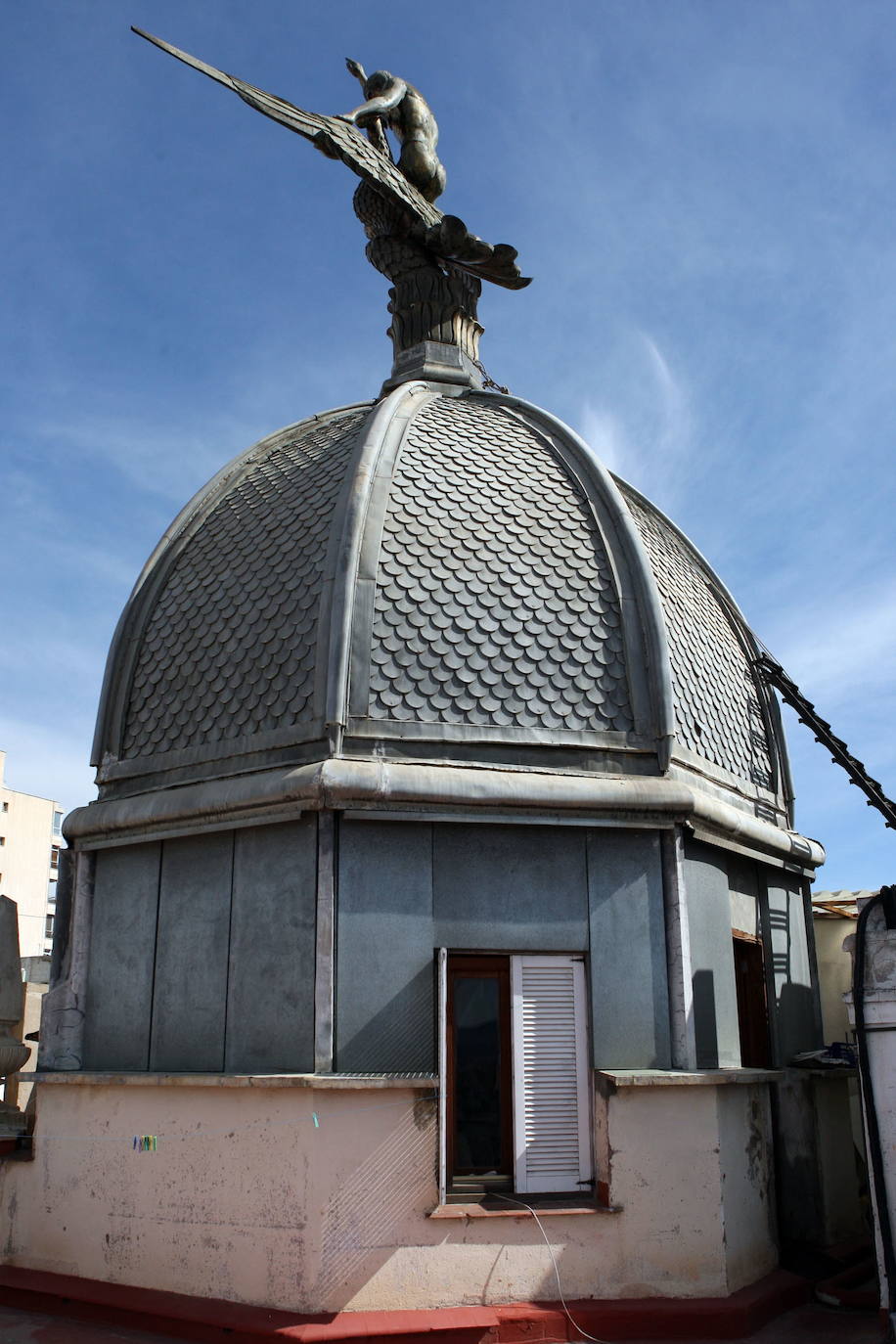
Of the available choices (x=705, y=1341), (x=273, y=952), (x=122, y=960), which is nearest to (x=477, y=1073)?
(x=273, y=952)

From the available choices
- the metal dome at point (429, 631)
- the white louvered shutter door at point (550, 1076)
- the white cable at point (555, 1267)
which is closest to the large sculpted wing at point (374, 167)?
the metal dome at point (429, 631)

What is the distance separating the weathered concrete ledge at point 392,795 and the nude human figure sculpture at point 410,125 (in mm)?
11192

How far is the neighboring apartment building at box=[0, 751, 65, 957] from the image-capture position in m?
52.8

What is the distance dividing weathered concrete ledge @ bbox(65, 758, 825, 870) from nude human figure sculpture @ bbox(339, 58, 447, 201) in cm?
1119

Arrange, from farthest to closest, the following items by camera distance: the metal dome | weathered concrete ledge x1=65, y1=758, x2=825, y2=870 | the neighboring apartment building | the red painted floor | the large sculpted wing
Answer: the neighboring apartment building, the large sculpted wing, the metal dome, weathered concrete ledge x1=65, y1=758, x2=825, y2=870, the red painted floor

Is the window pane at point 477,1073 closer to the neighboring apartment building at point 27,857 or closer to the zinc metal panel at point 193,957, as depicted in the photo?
the zinc metal panel at point 193,957

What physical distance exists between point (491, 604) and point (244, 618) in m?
2.67

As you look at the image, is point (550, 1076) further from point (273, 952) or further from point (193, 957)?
point (193, 957)

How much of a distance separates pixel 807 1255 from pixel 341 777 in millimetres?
6729

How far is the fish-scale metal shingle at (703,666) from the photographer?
1309 cm

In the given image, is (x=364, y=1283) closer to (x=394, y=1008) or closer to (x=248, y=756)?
(x=394, y=1008)

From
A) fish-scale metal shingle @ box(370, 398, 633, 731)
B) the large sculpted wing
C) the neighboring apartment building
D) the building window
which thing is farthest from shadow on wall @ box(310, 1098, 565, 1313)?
the neighboring apartment building

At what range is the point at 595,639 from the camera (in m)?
12.4

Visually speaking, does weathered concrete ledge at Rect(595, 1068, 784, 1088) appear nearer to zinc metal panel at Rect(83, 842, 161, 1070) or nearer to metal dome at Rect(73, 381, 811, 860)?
metal dome at Rect(73, 381, 811, 860)
